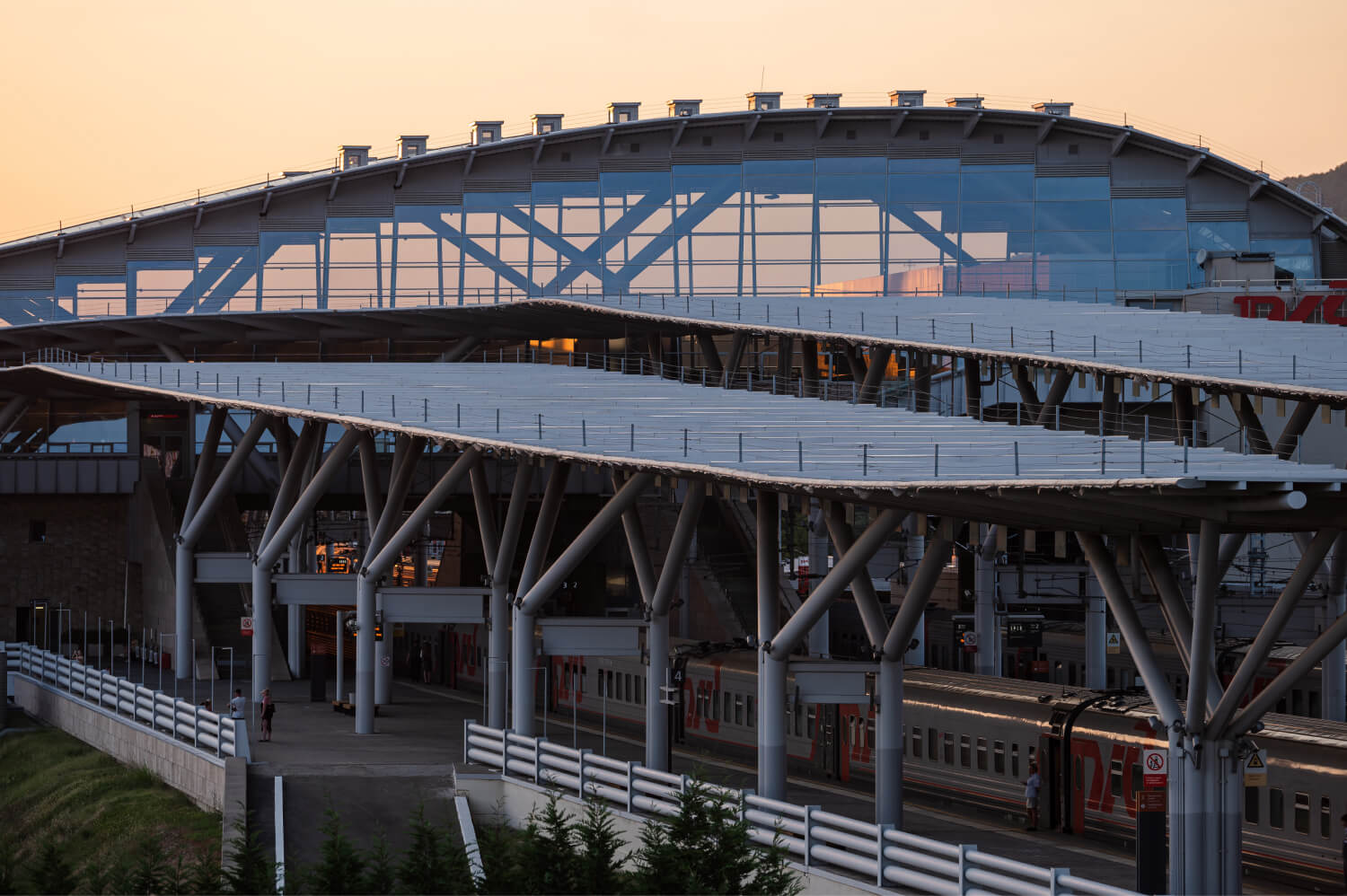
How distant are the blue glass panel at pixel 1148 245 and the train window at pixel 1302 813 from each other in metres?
43.7

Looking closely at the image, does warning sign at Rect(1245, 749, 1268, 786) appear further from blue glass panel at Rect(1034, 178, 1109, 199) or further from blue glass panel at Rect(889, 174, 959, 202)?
blue glass panel at Rect(1034, 178, 1109, 199)

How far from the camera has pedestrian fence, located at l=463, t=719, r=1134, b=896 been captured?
64.1ft

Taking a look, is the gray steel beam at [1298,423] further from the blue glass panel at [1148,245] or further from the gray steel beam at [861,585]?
the blue glass panel at [1148,245]

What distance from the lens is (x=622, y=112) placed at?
70.7 meters

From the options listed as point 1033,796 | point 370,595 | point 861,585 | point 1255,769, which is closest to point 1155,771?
point 1255,769

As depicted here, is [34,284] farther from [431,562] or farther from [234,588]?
[431,562]

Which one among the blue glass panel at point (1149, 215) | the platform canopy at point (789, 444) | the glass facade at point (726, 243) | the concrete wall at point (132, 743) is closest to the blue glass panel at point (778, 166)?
the glass facade at point (726, 243)

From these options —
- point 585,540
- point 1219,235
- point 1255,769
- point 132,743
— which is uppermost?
point 1219,235

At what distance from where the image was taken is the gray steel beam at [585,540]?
3156cm

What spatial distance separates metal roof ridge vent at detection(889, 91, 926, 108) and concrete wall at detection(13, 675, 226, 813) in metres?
38.1

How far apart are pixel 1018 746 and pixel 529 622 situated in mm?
9156

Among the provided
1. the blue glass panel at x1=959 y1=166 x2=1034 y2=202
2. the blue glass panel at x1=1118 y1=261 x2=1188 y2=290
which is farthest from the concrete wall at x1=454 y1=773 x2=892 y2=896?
the blue glass panel at x1=1118 y1=261 x2=1188 y2=290

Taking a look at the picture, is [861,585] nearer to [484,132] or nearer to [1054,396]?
[1054,396]

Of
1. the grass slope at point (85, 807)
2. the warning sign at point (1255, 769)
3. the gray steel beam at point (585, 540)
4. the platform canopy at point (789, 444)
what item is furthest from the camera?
the grass slope at point (85, 807)
